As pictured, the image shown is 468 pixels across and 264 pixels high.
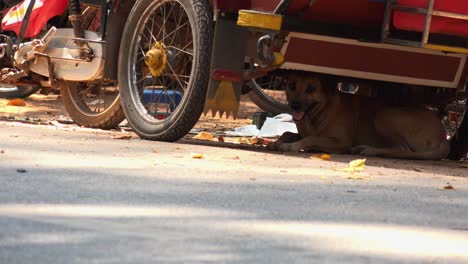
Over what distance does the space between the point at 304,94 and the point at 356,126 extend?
1.69 feet

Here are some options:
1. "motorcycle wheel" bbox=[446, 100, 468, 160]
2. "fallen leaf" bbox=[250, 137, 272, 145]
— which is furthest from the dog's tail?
"fallen leaf" bbox=[250, 137, 272, 145]

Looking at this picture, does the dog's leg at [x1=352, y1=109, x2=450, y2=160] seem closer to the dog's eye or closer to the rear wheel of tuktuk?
the dog's eye

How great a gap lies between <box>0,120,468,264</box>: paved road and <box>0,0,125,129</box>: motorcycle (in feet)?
7.41

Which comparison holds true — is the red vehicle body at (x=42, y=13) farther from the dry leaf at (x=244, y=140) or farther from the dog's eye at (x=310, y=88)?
the dog's eye at (x=310, y=88)

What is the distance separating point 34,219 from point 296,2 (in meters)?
4.04

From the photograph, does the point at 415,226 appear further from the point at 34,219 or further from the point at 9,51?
the point at 9,51

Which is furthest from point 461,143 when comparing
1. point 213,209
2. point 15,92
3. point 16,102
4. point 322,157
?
point 16,102

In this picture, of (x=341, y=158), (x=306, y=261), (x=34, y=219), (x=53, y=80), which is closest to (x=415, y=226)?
(x=306, y=261)

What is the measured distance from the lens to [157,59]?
9.65 metres

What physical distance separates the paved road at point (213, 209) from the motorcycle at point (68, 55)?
2258 mm

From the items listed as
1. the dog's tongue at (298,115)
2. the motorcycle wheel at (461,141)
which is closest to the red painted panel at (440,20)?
the dog's tongue at (298,115)

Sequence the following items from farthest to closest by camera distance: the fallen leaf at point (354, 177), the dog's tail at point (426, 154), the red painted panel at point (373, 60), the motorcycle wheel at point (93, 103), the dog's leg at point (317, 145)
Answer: the motorcycle wheel at point (93, 103)
the dog's tail at point (426, 154)
the dog's leg at point (317, 145)
the red painted panel at point (373, 60)
the fallen leaf at point (354, 177)

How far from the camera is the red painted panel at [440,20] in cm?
813

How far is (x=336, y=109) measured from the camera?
10195 millimetres
